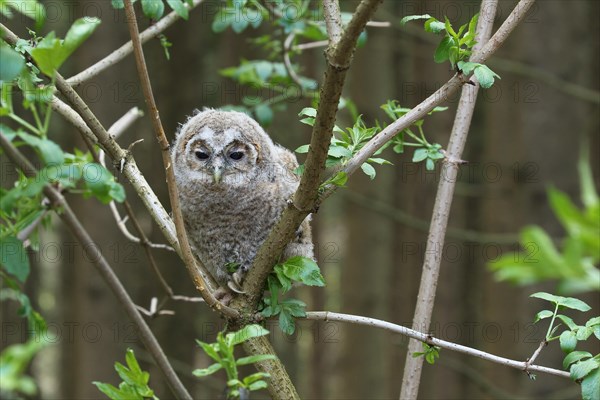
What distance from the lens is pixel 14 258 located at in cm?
183

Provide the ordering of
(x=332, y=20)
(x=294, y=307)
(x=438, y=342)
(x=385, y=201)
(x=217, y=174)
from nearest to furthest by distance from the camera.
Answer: (x=438, y=342) → (x=332, y=20) → (x=294, y=307) → (x=217, y=174) → (x=385, y=201)

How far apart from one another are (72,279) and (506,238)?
14.3ft

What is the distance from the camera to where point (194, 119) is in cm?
411

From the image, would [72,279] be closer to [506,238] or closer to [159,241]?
[159,241]

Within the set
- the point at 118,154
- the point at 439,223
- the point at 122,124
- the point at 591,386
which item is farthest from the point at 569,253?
the point at 122,124

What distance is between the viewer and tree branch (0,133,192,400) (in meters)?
1.65

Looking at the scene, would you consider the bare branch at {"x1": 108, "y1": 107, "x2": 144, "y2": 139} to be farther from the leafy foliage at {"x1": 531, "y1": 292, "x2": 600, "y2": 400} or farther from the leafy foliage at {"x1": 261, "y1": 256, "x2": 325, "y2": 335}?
the leafy foliage at {"x1": 531, "y1": 292, "x2": 600, "y2": 400}

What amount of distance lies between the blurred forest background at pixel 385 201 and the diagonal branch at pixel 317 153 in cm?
363

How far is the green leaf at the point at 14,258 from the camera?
181 centimetres

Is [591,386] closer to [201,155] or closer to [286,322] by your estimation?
[286,322]

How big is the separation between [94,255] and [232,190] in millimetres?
2016

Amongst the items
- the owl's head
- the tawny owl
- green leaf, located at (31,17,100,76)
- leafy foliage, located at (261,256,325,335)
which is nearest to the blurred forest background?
the tawny owl

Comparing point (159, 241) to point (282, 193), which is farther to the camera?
point (159, 241)

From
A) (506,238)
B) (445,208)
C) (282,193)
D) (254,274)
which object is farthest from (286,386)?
(506,238)
